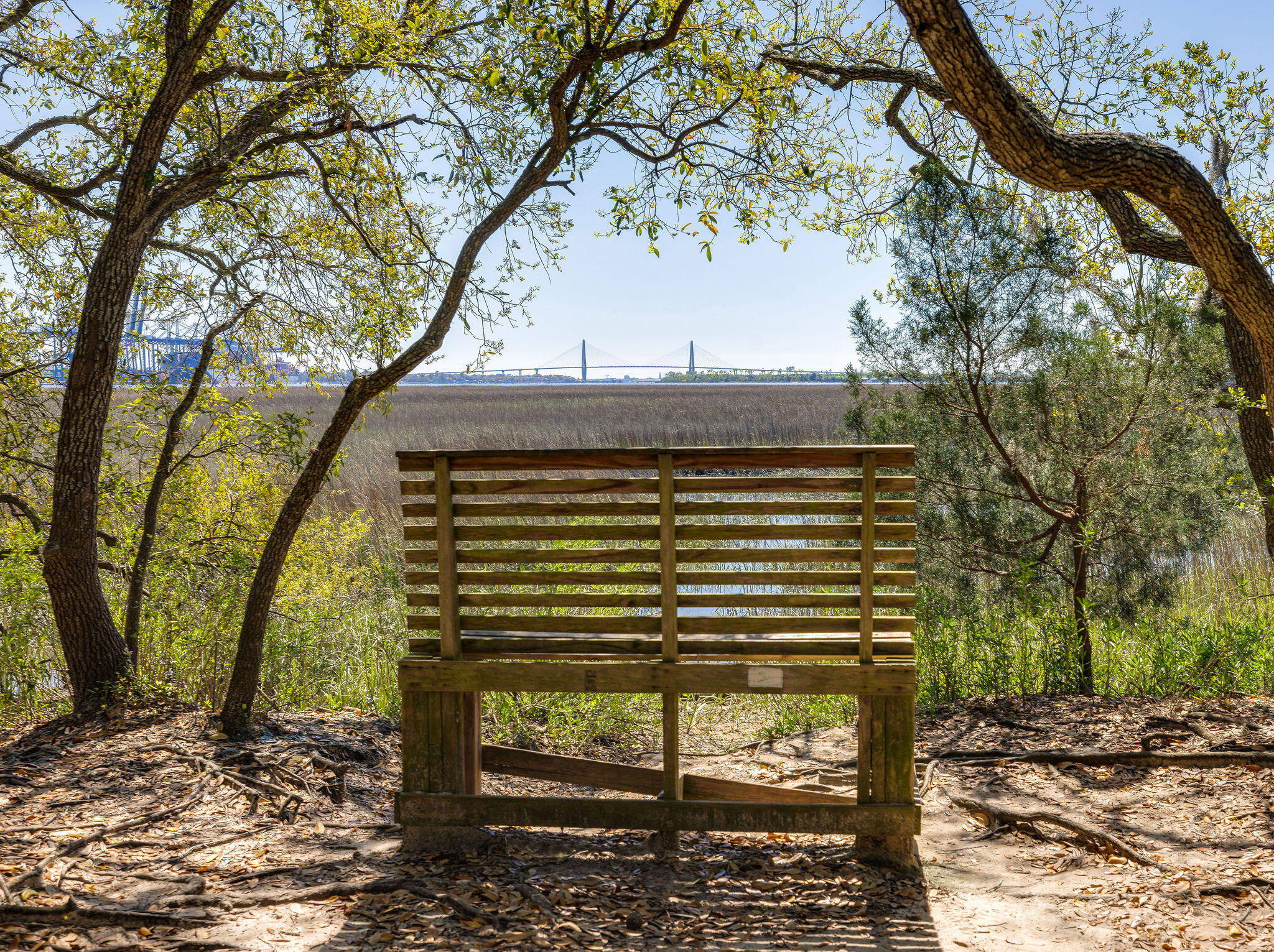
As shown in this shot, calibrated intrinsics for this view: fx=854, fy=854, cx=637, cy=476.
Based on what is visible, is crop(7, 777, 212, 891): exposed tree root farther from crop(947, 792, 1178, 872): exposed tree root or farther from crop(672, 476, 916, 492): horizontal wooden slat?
crop(947, 792, 1178, 872): exposed tree root

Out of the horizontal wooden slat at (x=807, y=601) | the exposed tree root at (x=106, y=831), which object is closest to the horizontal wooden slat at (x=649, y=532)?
the horizontal wooden slat at (x=807, y=601)

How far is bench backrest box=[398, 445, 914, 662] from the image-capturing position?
3.41 m

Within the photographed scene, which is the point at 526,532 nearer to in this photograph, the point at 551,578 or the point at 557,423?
the point at 551,578

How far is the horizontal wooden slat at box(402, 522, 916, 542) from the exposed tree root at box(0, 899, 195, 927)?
1.54 metres

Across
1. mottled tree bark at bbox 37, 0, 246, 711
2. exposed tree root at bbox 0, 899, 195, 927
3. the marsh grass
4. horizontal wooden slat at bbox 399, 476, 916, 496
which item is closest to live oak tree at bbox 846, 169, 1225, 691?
the marsh grass

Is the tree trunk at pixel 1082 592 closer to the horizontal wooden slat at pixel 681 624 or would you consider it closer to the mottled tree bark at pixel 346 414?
the horizontal wooden slat at pixel 681 624

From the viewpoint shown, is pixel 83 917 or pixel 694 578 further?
pixel 694 578

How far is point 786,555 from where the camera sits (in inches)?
137

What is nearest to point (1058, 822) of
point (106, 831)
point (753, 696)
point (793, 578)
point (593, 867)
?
point (793, 578)

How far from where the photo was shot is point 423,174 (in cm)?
527

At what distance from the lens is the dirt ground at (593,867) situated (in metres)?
2.90

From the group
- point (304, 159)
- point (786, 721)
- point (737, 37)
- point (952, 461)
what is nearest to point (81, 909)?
point (786, 721)

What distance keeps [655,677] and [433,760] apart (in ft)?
3.34

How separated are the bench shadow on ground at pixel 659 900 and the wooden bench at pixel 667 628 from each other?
0.58 ft
